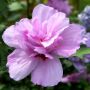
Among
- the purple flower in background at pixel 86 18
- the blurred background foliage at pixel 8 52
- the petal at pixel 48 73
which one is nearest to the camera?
the petal at pixel 48 73

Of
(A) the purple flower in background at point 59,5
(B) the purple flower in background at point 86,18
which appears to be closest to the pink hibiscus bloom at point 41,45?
(B) the purple flower in background at point 86,18

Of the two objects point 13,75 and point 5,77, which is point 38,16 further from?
point 5,77

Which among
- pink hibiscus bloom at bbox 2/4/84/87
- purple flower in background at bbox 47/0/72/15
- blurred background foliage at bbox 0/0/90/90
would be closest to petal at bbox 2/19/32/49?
pink hibiscus bloom at bbox 2/4/84/87

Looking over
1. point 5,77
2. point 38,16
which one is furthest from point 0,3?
point 38,16

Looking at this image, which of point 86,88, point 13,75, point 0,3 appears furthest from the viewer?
point 86,88

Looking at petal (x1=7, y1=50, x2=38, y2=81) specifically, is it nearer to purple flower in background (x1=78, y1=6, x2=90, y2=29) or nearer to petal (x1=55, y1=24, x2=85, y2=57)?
petal (x1=55, y1=24, x2=85, y2=57)

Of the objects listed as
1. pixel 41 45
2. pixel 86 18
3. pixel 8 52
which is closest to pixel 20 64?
pixel 41 45

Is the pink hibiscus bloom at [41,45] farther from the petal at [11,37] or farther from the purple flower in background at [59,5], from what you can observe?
the purple flower in background at [59,5]
